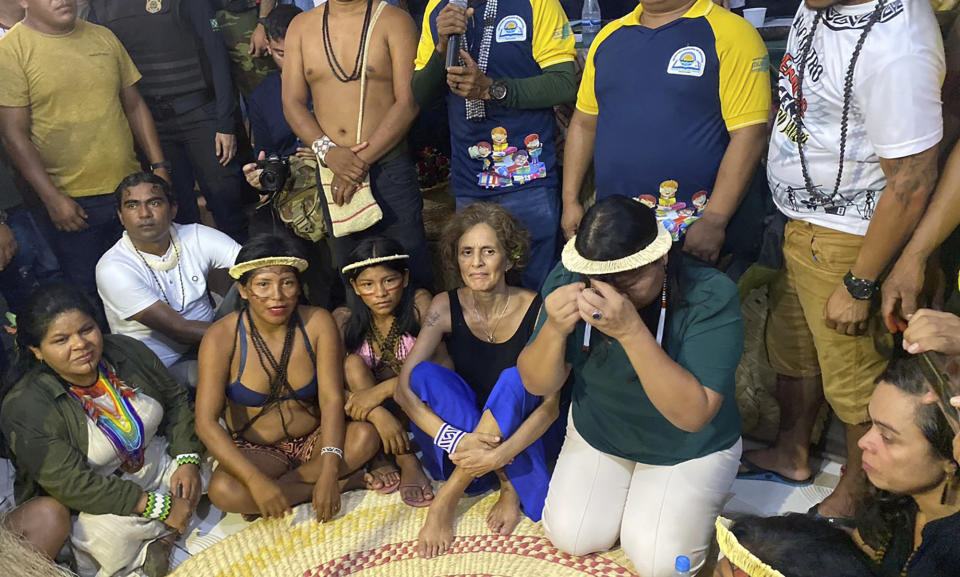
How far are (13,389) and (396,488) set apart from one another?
4.41 feet

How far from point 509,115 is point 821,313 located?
132cm

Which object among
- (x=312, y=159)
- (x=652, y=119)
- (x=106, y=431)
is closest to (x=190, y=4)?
(x=312, y=159)

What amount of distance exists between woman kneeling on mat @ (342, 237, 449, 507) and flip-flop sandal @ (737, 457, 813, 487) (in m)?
1.14

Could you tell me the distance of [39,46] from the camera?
3.53m

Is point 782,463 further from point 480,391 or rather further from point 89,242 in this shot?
point 89,242

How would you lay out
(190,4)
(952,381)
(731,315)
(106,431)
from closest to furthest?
(952,381)
(731,315)
(106,431)
(190,4)

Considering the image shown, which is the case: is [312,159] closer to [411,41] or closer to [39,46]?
[411,41]

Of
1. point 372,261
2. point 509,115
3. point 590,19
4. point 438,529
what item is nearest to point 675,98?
point 509,115

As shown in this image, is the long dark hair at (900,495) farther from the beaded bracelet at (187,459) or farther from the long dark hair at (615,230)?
the beaded bracelet at (187,459)

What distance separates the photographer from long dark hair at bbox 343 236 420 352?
10.1ft

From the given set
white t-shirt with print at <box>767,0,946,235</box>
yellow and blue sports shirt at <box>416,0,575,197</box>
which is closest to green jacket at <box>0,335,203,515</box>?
yellow and blue sports shirt at <box>416,0,575,197</box>

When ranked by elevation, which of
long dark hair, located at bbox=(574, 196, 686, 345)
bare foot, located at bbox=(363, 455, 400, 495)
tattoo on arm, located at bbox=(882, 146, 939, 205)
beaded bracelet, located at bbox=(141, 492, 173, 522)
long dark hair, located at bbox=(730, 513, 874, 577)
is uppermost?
tattoo on arm, located at bbox=(882, 146, 939, 205)

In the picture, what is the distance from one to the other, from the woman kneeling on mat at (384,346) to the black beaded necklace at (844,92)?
1.40 m

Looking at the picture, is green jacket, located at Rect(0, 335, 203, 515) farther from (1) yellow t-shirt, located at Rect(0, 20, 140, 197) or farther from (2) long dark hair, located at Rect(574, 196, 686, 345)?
(2) long dark hair, located at Rect(574, 196, 686, 345)
